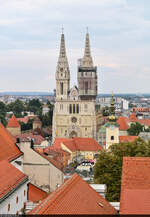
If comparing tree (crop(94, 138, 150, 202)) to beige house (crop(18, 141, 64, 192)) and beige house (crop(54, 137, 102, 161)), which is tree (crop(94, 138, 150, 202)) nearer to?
beige house (crop(18, 141, 64, 192))

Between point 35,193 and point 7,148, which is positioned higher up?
point 7,148

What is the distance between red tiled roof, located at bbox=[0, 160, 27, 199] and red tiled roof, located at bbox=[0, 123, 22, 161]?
7.91 feet

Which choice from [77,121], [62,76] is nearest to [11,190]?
[77,121]

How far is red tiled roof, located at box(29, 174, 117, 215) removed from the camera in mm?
12523

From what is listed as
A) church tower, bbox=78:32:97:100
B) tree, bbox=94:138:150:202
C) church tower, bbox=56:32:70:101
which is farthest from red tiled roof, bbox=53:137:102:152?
church tower, bbox=78:32:97:100

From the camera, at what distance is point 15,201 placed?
791 inches

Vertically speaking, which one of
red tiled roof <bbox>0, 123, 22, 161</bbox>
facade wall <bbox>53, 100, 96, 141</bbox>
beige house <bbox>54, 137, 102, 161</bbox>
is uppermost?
red tiled roof <bbox>0, 123, 22, 161</bbox>

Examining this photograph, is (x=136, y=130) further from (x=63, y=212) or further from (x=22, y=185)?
(x=63, y=212)

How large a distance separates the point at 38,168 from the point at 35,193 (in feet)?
11.2

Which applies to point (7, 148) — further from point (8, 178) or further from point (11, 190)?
point (11, 190)

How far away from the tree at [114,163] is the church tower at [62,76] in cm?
6684

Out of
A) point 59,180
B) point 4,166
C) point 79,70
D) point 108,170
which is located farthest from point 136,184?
point 79,70

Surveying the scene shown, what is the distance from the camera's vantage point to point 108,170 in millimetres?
33844

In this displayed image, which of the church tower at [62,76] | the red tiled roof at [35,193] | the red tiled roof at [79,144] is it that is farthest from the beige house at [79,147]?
the red tiled roof at [35,193]
